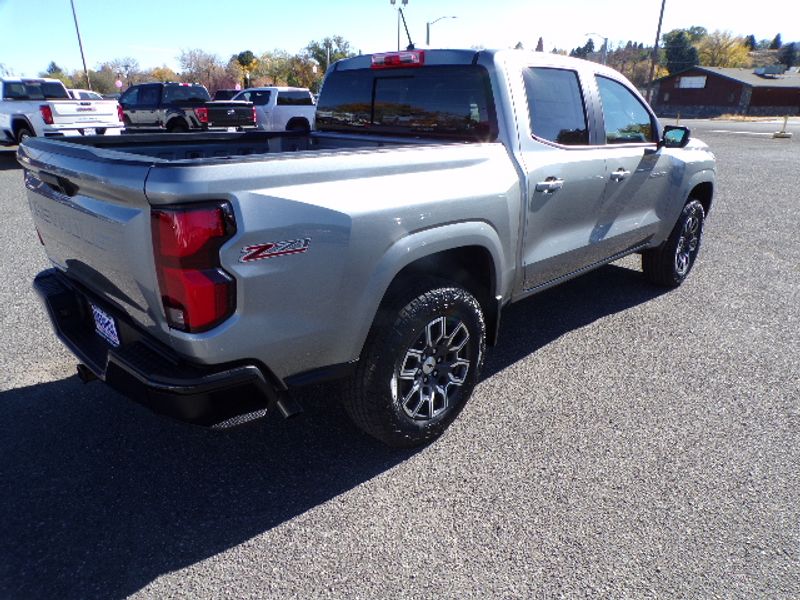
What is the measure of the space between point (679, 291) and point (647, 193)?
1368 mm

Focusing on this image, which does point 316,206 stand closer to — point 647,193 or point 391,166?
point 391,166

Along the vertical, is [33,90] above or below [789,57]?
below

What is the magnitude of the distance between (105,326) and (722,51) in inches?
4035

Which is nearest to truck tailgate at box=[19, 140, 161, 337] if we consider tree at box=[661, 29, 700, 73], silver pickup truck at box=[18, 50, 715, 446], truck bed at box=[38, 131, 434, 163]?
silver pickup truck at box=[18, 50, 715, 446]

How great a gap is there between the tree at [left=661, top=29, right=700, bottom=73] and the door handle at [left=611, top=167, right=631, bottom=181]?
319 feet

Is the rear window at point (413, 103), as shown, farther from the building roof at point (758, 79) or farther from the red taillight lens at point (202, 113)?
the building roof at point (758, 79)

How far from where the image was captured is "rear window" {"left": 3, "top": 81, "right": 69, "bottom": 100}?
13.8 m

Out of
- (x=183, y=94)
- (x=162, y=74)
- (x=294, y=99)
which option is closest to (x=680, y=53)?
(x=162, y=74)

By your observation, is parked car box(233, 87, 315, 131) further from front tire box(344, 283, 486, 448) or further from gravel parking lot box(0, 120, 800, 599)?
front tire box(344, 283, 486, 448)

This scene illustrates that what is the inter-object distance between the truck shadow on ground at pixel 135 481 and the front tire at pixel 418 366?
26 centimetres

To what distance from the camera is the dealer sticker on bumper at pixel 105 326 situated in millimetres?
2400

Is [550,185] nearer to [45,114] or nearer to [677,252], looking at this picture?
[677,252]

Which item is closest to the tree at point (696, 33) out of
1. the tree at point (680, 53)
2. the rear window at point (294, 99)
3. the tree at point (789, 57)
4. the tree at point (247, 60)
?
the tree at point (680, 53)

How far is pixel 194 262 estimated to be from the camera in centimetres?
190
